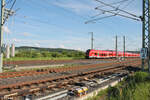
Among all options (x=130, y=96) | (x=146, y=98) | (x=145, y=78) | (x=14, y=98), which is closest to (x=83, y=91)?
(x=130, y=96)

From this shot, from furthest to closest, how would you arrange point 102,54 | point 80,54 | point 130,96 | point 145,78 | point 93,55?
1. point 80,54
2. point 102,54
3. point 93,55
4. point 145,78
5. point 130,96

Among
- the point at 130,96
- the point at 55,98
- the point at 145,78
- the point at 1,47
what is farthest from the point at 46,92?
the point at 1,47

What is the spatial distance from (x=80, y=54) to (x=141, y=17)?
46.7 m

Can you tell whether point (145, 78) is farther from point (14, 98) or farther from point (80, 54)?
point (80, 54)

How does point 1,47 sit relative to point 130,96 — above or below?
above

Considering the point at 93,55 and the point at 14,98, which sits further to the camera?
the point at 93,55

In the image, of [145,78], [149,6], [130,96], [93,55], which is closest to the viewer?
[130,96]

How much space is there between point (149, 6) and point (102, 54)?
3095 cm

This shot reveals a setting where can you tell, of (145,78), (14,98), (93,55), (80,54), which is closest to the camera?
(14,98)

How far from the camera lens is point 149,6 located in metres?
12.6

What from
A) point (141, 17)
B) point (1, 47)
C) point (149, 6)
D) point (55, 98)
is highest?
point (149, 6)

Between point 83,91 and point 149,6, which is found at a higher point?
point 149,6

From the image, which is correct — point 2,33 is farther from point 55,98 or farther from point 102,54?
point 102,54

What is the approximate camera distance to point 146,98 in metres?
5.34
